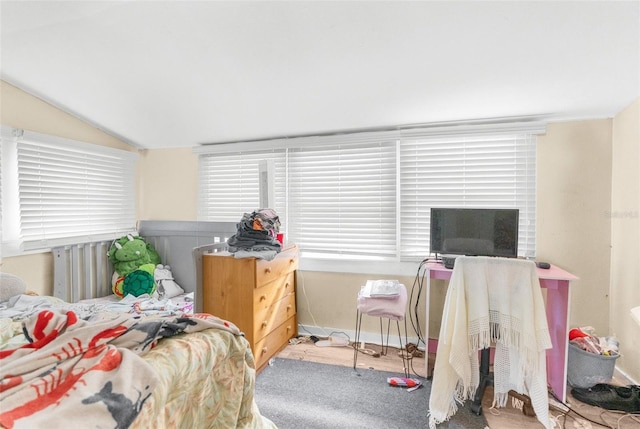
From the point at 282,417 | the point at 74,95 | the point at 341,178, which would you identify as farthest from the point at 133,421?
the point at 74,95

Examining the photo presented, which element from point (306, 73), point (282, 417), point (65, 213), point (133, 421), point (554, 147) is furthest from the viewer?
point (65, 213)

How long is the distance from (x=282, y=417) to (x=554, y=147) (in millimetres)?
2788

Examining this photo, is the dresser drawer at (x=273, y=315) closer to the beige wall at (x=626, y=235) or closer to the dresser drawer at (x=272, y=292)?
the dresser drawer at (x=272, y=292)

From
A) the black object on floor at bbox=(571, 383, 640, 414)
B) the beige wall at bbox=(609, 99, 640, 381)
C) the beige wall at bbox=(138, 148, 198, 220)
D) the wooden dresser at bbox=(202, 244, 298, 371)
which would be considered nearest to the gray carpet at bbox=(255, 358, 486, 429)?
the wooden dresser at bbox=(202, 244, 298, 371)

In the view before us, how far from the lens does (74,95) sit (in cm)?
247

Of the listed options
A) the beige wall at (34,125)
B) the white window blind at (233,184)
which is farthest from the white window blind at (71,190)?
the white window blind at (233,184)

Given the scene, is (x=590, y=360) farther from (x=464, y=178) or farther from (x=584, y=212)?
(x=464, y=178)

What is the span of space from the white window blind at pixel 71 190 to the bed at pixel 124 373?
1355 millimetres

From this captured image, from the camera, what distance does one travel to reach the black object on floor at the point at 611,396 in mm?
1822

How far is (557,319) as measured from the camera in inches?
80.9

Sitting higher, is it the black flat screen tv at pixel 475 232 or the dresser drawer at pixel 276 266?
the black flat screen tv at pixel 475 232

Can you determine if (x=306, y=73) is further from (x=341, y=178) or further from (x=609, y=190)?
(x=609, y=190)

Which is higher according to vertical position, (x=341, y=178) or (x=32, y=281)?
(x=341, y=178)

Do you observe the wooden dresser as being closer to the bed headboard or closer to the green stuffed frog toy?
the bed headboard
